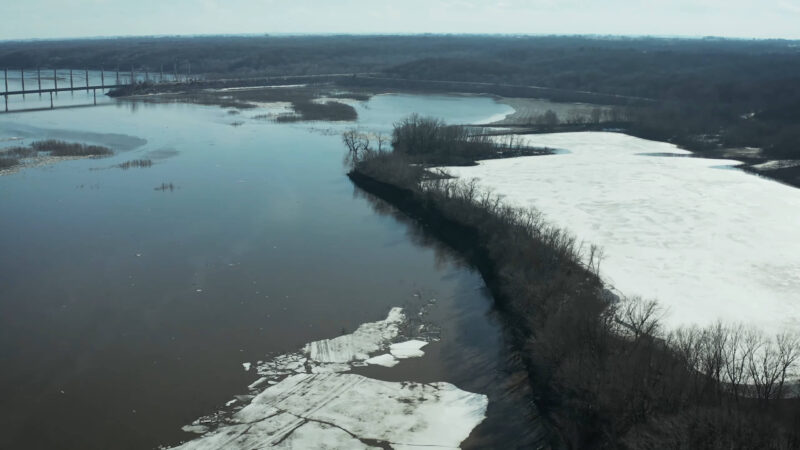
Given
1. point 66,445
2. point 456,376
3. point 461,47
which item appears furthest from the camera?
point 461,47

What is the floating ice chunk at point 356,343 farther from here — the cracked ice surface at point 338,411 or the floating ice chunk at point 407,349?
the floating ice chunk at point 407,349

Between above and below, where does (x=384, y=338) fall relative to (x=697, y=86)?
below

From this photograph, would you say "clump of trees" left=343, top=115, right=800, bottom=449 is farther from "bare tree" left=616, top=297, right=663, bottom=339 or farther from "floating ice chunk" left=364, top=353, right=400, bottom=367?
"floating ice chunk" left=364, top=353, right=400, bottom=367

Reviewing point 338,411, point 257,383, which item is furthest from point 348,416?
point 257,383

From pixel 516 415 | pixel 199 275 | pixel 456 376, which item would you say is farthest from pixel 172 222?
pixel 516 415

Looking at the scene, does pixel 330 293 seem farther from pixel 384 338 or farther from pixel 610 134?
pixel 610 134

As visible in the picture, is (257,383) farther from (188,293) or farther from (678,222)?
(678,222)
